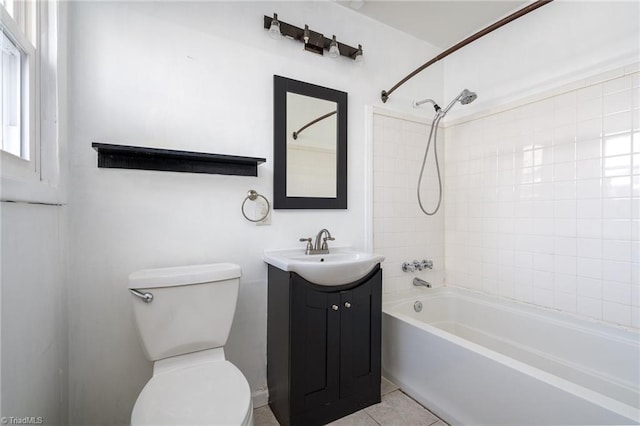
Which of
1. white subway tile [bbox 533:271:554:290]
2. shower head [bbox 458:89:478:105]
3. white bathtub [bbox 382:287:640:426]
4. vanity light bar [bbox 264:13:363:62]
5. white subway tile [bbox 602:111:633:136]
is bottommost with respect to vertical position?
white bathtub [bbox 382:287:640:426]

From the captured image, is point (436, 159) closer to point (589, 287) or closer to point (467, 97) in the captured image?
point (467, 97)

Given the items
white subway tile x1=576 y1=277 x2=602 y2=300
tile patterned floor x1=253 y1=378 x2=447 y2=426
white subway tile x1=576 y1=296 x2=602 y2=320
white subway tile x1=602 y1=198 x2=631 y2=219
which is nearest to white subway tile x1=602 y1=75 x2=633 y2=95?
white subway tile x1=602 y1=198 x2=631 y2=219

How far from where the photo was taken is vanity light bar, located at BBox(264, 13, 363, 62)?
1.68 m

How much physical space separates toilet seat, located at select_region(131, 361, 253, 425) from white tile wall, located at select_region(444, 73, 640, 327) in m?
1.94

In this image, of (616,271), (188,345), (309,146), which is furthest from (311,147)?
(616,271)

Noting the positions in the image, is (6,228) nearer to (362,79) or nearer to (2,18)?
(2,18)

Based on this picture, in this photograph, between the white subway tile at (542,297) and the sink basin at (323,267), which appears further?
the white subway tile at (542,297)

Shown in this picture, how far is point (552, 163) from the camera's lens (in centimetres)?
187

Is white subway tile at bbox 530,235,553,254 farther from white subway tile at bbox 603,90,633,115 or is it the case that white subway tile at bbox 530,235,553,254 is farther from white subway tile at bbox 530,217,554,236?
white subway tile at bbox 603,90,633,115

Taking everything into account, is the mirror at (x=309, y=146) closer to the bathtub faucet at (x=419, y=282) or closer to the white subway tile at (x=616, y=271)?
the bathtub faucet at (x=419, y=282)

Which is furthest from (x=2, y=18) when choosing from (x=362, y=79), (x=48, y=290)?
(x=362, y=79)

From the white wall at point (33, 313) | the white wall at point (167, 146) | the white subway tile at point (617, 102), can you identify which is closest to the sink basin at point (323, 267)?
the white wall at point (167, 146)

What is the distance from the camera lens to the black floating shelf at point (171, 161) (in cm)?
133

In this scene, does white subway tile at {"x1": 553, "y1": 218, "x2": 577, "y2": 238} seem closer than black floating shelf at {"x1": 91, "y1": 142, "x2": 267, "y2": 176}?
No
